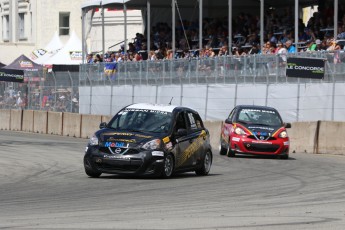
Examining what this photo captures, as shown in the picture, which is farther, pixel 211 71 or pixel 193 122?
pixel 211 71

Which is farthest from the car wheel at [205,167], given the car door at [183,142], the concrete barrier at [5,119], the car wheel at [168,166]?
the concrete barrier at [5,119]

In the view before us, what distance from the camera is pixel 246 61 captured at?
36938 mm

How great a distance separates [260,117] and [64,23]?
5072 centimetres

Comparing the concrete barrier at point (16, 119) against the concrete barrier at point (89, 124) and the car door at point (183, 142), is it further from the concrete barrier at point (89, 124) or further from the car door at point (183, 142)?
the car door at point (183, 142)

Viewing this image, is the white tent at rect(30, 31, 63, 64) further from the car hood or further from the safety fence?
the car hood

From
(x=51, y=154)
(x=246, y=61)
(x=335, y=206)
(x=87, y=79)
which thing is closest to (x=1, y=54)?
(x=87, y=79)

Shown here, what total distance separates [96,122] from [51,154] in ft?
43.8

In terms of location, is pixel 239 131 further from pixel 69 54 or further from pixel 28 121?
pixel 69 54

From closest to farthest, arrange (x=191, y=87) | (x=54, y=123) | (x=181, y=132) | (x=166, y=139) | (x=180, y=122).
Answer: (x=166, y=139)
(x=181, y=132)
(x=180, y=122)
(x=191, y=87)
(x=54, y=123)

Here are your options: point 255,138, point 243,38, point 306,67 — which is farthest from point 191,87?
point 255,138

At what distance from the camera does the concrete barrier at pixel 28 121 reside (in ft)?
157

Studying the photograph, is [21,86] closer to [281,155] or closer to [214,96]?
[214,96]

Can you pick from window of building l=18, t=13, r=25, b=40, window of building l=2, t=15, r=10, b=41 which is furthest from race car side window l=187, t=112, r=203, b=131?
window of building l=2, t=15, r=10, b=41

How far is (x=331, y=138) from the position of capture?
31609 mm
